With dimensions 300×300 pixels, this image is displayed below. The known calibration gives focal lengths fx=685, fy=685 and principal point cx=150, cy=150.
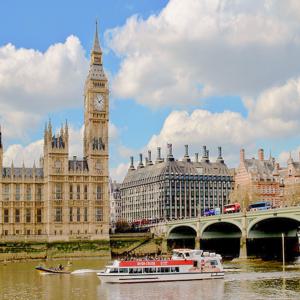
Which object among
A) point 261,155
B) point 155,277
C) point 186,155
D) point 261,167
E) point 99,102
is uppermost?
point 99,102

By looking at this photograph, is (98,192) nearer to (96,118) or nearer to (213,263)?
(96,118)

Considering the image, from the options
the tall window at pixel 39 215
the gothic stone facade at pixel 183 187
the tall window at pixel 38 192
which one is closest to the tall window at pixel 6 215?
the tall window at pixel 39 215

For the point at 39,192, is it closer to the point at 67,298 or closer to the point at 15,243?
the point at 15,243

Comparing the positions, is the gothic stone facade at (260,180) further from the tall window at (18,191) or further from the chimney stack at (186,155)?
the tall window at (18,191)

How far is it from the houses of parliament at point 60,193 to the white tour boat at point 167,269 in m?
56.0

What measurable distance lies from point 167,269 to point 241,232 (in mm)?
45802

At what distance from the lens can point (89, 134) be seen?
139 meters

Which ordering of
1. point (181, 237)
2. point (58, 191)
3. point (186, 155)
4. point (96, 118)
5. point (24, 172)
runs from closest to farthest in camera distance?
point (58, 191)
point (24, 172)
point (96, 118)
point (181, 237)
point (186, 155)

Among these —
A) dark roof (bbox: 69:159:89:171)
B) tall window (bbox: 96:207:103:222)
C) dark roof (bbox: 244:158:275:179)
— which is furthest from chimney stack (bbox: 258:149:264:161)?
dark roof (bbox: 69:159:89:171)

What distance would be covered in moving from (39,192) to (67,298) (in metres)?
73.3

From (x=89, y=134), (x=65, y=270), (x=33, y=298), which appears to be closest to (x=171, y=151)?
(x=89, y=134)

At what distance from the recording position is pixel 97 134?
138875 millimetres

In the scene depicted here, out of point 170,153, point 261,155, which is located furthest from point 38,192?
point 261,155

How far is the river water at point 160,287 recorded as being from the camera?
6562 cm
